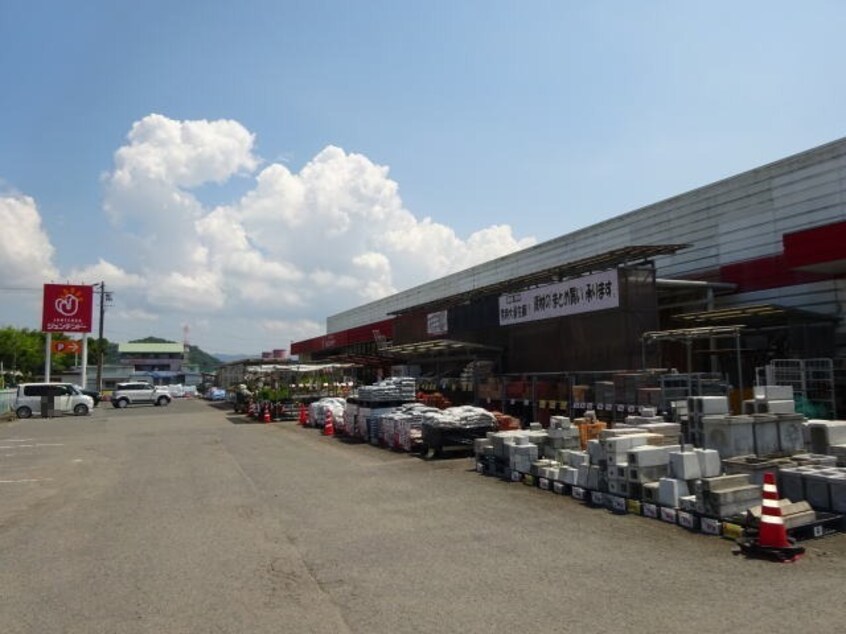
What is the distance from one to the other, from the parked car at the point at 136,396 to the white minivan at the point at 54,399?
1014 centimetres

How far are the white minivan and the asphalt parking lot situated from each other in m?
32.3

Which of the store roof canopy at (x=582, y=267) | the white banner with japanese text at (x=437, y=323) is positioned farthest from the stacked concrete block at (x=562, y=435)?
the white banner with japanese text at (x=437, y=323)

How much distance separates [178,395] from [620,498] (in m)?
80.7

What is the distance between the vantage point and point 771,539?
7.03 meters

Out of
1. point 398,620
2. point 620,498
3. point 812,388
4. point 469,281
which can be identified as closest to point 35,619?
point 398,620

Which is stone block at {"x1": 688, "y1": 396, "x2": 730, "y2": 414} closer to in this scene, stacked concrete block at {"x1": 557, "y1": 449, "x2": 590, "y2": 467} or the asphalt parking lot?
stacked concrete block at {"x1": 557, "y1": 449, "x2": 590, "y2": 467}

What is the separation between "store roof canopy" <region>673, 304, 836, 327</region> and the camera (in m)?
18.7

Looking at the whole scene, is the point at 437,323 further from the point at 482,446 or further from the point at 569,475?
the point at 569,475

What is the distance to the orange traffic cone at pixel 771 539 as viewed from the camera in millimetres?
6938

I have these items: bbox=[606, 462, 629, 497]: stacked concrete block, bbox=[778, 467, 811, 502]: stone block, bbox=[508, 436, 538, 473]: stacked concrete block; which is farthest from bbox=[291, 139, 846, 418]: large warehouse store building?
bbox=[778, 467, 811, 502]: stone block

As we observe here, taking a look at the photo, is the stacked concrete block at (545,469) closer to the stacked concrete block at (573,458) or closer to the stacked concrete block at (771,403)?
the stacked concrete block at (573,458)

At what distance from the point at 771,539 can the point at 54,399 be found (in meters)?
43.8

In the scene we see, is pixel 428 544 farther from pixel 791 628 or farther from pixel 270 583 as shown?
pixel 791 628

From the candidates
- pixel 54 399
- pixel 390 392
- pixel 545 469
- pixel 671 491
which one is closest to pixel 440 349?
pixel 390 392
